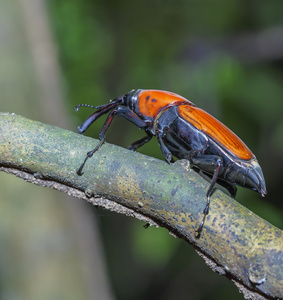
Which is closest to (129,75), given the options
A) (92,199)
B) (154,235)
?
(154,235)

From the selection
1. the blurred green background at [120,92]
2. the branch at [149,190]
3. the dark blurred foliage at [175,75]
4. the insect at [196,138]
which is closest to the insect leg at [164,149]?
the insect at [196,138]

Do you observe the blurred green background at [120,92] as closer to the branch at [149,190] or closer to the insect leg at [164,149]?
the insect leg at [164,149]

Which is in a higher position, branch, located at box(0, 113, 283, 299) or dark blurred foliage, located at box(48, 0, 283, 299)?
branch, located at box(0, 113, 283, 299)

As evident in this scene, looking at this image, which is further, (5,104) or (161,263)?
(161,263)

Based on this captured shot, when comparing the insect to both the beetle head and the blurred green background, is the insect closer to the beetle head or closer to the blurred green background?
the beetle head

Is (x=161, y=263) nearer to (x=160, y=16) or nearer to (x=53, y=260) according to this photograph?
(x=53, y=260)

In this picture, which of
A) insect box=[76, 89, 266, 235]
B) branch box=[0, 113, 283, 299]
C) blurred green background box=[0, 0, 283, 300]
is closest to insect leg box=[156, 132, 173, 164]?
insect box=[76, 89, 266, 235]
